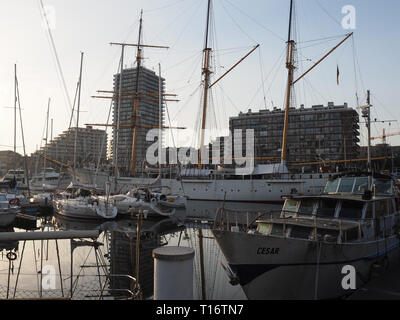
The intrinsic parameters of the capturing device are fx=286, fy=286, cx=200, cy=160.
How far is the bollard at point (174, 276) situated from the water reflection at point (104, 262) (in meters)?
2.37

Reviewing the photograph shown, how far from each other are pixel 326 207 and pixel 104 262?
10485mm

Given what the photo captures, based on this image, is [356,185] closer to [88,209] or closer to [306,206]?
[306,206]

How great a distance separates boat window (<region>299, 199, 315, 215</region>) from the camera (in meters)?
11.9

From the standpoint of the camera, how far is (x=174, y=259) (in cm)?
388

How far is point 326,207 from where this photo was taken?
1171 centimetres

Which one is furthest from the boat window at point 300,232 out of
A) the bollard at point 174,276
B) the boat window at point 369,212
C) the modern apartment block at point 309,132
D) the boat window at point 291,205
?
the modern apartment block at point 309,132

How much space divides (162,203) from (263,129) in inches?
3356

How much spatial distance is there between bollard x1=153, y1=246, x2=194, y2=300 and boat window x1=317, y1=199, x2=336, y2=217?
9092 mm

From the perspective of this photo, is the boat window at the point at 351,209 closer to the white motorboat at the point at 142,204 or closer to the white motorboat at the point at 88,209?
the white motorboat at the point at 142,204

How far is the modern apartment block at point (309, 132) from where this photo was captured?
97062 millimetres

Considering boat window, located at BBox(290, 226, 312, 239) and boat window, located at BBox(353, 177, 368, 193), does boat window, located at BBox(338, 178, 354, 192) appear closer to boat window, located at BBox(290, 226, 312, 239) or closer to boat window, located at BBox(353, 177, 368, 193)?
boat window, located at BBox(353, 177, 368, 193)

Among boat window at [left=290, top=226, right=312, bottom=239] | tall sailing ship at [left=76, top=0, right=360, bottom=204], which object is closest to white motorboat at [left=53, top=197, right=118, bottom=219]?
tall sailing ship at [left=76, top=0, right=360, bottom=204]
